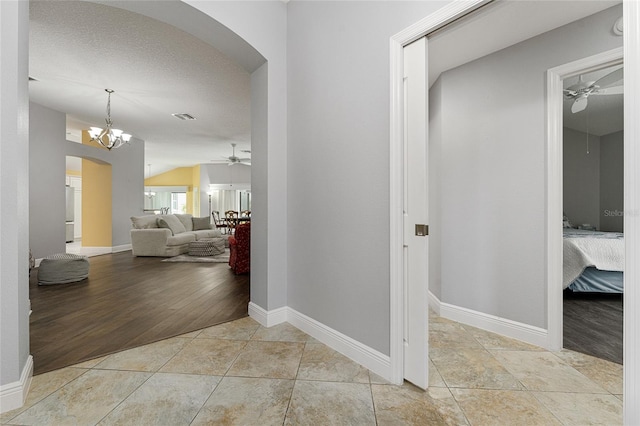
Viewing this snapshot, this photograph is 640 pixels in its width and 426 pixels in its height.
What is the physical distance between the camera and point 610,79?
2.81 m

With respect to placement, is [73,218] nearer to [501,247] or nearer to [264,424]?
[264,424]

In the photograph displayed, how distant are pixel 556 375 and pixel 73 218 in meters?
12.3

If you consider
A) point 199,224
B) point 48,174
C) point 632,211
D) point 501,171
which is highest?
point 48,174

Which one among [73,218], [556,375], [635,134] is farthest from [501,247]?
[73,218]

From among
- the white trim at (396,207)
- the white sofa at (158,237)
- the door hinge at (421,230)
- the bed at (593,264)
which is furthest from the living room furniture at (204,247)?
the bed at (593,264)

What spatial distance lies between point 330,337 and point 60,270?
159 inches

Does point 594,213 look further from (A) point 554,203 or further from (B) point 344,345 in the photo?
(B) point 344,345

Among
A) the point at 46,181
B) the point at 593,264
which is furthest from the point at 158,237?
the point at 593,264

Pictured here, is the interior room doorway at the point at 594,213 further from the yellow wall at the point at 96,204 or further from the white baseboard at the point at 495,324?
the yellow wall at the point at 96,204

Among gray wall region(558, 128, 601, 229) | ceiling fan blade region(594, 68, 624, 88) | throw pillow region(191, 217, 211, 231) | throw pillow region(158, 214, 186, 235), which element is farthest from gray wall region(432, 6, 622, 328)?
throw pillow region(191, 217, 211, 231)

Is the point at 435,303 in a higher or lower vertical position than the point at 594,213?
lower

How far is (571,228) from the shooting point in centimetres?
439

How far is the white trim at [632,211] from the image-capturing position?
0.97m

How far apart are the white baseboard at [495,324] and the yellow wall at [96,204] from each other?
300 inches
